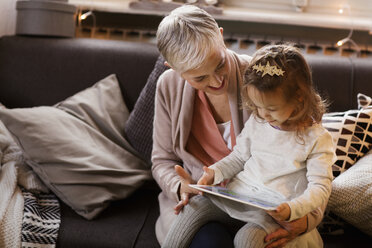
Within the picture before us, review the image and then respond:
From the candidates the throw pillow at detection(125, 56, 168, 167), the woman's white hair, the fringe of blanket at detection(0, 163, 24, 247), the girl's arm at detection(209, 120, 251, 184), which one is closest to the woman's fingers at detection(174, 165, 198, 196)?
the girl's arm at detection(209, 120, 251, 184)

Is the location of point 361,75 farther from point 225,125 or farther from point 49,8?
point 49,8

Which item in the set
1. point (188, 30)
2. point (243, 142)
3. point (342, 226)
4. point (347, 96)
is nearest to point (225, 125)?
point (243, 142)

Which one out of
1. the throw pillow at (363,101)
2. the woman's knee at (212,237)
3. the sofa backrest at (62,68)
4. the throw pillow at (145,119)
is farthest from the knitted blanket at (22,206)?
the throw pillow at (363,101)

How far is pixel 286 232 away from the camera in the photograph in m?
1.24

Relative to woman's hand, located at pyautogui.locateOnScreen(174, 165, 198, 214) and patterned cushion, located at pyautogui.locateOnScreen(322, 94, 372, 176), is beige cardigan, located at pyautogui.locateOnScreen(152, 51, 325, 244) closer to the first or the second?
woman's hand, located at pyautogui.locateOnScreen(174, 165, 198, 214)

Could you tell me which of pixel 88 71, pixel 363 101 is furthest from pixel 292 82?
pixel 88 71

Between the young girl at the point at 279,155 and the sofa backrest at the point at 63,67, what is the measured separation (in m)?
0.87

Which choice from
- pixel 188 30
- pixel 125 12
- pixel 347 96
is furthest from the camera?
pixel 125 12

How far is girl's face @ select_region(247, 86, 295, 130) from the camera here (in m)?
1.19

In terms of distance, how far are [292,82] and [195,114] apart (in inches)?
20.1

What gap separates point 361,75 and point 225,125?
2.51 feet

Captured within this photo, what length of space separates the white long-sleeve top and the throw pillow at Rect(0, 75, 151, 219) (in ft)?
1.82

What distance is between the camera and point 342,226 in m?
1.59

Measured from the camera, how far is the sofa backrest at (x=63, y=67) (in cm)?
210
